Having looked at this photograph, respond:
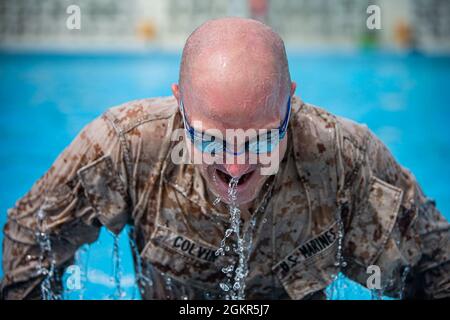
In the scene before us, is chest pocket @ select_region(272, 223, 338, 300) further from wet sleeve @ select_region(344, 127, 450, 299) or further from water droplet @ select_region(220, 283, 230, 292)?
water droplet @ select_region(220, 283, 230, 292)

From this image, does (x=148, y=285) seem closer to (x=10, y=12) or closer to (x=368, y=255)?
(x=368, y=255)

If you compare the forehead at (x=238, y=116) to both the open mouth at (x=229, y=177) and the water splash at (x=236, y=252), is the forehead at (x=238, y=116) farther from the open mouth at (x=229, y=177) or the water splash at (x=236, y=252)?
the water splash at (x=236, y=252)

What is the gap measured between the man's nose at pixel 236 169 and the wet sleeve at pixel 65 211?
1.52 ft

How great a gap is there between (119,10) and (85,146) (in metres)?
11.5

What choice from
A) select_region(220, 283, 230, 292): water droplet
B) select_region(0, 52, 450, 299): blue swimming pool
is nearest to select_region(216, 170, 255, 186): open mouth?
select_region(220, 283, 230, 292): water droplet

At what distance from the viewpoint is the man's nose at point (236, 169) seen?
176cm

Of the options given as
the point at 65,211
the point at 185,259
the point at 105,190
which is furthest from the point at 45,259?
the point at 185,259

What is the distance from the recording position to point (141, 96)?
806cm

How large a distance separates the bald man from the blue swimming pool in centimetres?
48

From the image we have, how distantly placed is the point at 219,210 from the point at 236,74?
0.58 m

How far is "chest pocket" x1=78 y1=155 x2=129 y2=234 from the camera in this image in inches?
81.9

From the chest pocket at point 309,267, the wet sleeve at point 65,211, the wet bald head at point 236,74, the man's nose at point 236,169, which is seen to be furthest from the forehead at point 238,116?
the chest pocket at point 309,267

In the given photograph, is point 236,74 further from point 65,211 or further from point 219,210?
point 65,211

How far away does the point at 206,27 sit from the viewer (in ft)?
5.92
